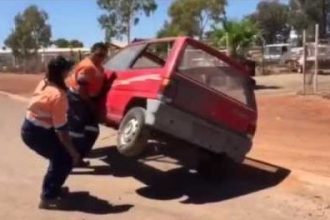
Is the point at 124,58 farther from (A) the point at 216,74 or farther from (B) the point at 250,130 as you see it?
(B) the point at 250,130

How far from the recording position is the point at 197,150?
1018 centimetres

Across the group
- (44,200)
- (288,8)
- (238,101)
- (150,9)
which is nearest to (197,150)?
(238,101)

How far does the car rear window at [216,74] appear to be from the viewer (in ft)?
31.9

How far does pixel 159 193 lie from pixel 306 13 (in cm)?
8115

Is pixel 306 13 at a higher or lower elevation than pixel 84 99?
higher

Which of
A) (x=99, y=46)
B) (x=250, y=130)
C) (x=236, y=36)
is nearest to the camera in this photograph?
(x=250, y=130)

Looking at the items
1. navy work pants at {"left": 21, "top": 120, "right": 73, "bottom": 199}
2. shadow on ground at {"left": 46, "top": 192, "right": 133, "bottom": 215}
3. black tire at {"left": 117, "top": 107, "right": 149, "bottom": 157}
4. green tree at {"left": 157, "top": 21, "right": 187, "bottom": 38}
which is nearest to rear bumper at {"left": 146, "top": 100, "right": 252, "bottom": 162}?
black tire at {"left": 117, "top": 107, "right": 149, "bottom": 157}

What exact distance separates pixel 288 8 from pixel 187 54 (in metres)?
94.5

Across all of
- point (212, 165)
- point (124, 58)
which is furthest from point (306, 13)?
point (212, 165)

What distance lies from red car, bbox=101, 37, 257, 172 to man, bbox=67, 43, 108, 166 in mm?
382

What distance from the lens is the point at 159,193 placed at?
31.5ft

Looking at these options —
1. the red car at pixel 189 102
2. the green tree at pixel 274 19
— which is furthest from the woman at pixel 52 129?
the green tree at pixel 274 19

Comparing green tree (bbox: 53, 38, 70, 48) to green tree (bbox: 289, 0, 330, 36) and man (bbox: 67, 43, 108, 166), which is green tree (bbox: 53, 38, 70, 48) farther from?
man (bbox: 67, 43, 108, 166)

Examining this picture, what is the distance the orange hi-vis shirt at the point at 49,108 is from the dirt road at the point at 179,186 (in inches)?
38.8
